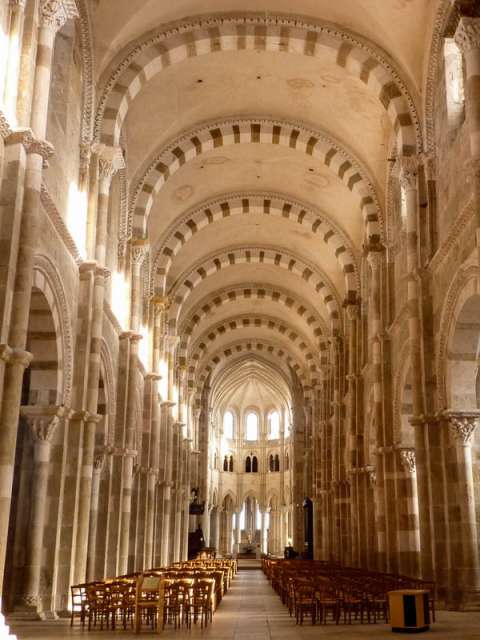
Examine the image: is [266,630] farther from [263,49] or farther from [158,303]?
[158,303]

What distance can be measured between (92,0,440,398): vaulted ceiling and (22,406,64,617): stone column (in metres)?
7.48

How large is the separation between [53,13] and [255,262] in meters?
24.9

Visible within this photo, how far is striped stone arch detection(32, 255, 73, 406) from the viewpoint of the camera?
14.2 metres

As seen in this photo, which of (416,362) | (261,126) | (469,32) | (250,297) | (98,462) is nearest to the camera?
(469,32)

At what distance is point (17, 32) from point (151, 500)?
18930mm

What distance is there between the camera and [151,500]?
1082 inches

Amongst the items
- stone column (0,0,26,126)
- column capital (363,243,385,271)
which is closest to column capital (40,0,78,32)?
stone column (0,0,26,126)

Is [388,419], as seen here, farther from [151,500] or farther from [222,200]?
[222,200]

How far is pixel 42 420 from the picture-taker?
14.9 m

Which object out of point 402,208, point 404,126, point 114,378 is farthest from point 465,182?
point 114,378

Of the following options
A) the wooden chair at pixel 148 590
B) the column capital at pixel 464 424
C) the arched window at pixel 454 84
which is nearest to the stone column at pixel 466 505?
the column capital at pixel 464 424

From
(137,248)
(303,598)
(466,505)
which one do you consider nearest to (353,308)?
(137,248)

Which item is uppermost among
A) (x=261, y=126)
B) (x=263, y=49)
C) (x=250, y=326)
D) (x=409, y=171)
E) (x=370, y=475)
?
(x=261, y=126)

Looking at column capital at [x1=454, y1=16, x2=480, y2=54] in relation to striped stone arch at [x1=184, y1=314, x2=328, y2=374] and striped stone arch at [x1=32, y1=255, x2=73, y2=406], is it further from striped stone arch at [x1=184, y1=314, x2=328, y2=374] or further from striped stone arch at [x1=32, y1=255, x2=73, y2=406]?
striped stone arch at [x1=184, y1=314, x2=328, y2=374]
